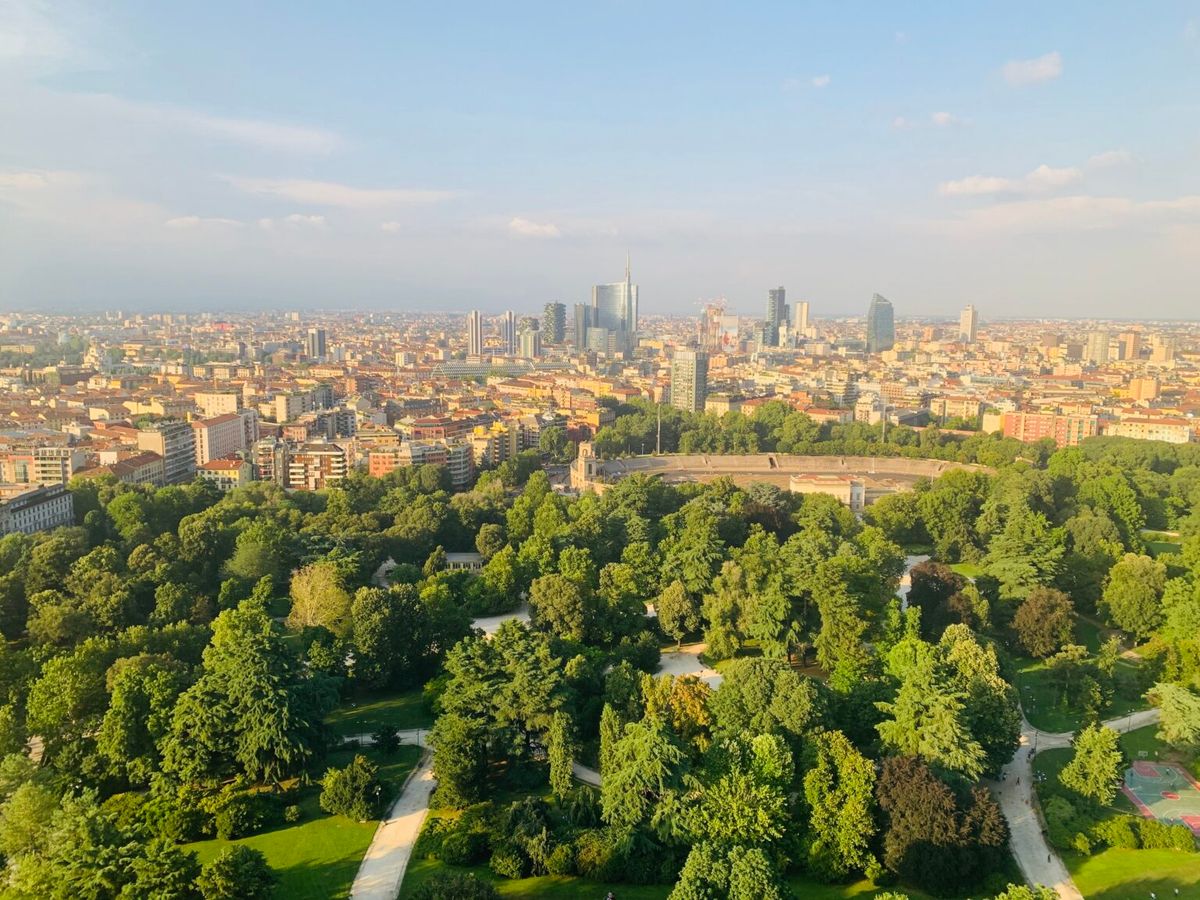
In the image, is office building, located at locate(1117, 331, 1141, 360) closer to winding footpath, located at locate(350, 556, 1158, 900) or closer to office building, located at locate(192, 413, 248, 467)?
office building, located at locate(192, 413, 248, 467)

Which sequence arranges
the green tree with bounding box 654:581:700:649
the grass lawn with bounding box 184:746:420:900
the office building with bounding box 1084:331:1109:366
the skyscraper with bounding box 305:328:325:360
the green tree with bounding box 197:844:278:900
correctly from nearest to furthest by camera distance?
the green tree with bounding box 197:844:278:900 < the grass lawn with bounding box 184:746:420:900 < the green tree with bounding box 654:581:700:649 < the office building with bounding box 1084:331:1109:366 < the skyscraper with bounding box 305:328:325:360

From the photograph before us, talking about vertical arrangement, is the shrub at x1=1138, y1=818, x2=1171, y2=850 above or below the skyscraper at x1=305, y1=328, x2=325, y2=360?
below

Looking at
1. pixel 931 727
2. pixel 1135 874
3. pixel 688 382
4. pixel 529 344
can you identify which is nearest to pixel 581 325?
pixel 529 344

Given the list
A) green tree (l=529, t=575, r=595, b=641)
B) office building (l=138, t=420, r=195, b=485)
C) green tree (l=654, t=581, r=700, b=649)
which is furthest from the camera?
office building (l=138, t=420, r=195, b=485)

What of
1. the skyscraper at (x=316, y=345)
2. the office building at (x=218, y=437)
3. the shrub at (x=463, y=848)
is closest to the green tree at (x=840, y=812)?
the shrub at (x=463, y=848)

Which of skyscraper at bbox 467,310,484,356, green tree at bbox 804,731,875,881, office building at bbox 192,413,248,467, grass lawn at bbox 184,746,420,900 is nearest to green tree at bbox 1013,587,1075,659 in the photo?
green tree at bbox 804,731,875,881

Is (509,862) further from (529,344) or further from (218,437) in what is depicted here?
(529,344)
